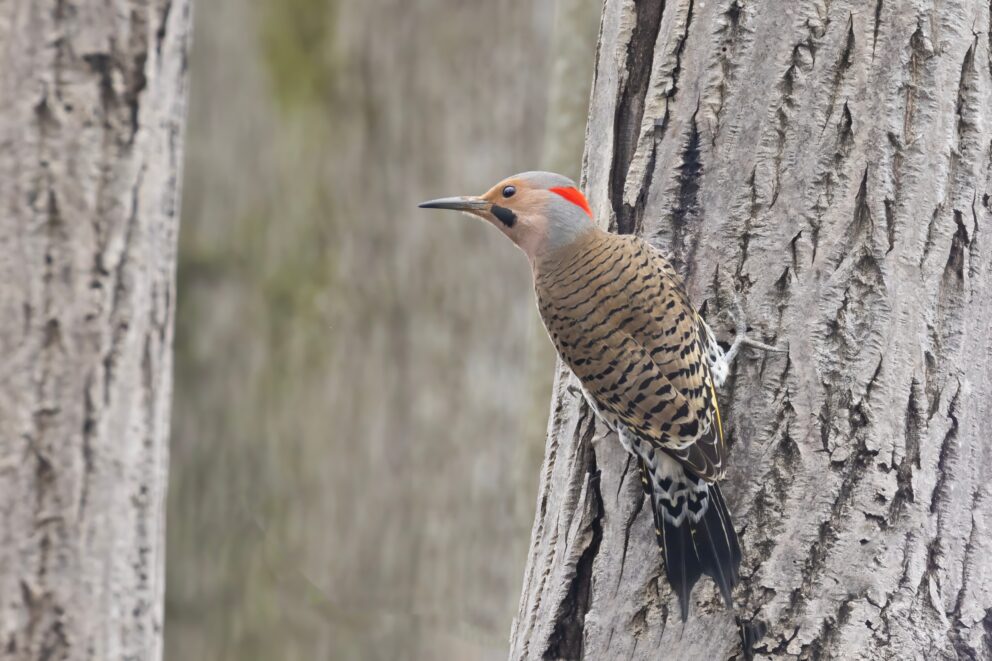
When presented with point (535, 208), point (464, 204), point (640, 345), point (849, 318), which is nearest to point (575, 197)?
point (535, 208)

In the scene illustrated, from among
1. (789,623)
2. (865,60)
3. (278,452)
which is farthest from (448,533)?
(865,60)

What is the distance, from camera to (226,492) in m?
5.48

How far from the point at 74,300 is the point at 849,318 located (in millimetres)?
2779

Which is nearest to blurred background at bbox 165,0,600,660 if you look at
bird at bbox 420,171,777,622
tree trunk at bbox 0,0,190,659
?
tree trunk at bbox 0,0,190,659

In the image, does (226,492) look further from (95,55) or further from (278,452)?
(95,55)

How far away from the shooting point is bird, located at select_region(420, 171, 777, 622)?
2.68 m

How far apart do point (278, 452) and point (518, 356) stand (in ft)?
4.24

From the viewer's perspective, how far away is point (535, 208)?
3.19m

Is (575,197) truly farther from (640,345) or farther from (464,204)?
(640,345)

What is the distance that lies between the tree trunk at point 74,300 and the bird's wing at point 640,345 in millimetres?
1786

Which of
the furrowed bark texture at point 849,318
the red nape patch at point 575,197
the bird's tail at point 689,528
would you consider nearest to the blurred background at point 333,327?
the red nape patch at point 575,197

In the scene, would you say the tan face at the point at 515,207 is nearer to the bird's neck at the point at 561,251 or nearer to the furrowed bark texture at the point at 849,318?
the bird's neck at the point at 561,251

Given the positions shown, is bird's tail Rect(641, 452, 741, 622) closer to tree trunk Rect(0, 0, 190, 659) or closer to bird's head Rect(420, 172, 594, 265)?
bird's head Rect(420, 172, 594, 265)

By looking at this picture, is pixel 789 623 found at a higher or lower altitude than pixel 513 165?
lower
